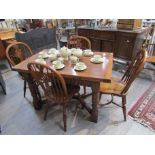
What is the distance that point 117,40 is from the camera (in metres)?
3.03

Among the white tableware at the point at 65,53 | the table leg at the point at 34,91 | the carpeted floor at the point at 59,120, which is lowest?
the carpeted floor at the point at 59,120

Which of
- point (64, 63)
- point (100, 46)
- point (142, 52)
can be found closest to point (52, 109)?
point (64, 63)

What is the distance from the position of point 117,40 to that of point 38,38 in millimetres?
1892

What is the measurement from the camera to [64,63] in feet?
5.77

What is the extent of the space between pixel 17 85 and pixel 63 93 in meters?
1.60

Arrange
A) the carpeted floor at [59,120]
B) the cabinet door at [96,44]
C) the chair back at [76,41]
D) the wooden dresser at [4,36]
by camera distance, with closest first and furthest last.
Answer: the carpeted floor at [59,120]
the chair back at [76,41]
the cabinet door at [96,44]
the wooden dresser at [4,36]

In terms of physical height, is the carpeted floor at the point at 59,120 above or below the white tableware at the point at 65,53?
below

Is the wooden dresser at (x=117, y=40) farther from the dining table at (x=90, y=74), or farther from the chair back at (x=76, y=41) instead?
the dining table at (x=90, y=74)

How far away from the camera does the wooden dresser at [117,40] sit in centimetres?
280

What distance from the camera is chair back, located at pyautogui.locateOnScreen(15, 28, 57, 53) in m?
3.08

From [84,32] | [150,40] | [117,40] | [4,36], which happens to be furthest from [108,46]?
[4,36]

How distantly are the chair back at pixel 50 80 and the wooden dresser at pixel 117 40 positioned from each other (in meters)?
2.01

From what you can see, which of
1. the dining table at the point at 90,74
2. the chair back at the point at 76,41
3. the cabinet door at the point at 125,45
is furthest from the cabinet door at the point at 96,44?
the dining table at the point at 90,74

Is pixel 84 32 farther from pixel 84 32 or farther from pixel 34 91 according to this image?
pixel 34 91
